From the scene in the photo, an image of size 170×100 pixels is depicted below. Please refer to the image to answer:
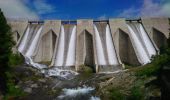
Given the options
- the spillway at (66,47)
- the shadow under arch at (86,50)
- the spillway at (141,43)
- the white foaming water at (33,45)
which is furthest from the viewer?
the white foaming water at (33,45)

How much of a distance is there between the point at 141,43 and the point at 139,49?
2.22 m

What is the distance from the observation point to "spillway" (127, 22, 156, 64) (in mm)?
60950

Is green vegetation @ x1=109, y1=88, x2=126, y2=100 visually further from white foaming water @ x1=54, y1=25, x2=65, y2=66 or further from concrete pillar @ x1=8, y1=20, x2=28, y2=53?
concrete pillar @ x1=8, y1=20, x2=28, y2=53

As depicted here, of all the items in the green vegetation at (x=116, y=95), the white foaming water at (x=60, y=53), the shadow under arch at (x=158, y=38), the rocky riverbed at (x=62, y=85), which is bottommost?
the green vegetation at (x=116, y=95)

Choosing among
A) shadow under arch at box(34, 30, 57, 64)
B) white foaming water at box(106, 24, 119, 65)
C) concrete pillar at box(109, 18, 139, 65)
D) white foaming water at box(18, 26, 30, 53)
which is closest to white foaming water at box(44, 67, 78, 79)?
shadow under arch at box(34, 30, 57, 64)

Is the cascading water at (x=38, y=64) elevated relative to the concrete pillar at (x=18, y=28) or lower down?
lower down

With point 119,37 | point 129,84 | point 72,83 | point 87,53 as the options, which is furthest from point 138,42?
point 129,84

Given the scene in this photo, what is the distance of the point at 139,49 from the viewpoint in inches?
2480

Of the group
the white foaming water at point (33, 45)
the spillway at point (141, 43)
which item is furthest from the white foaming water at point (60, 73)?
the spillway at point (141, 43)

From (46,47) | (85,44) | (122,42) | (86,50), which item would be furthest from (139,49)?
(46,47)

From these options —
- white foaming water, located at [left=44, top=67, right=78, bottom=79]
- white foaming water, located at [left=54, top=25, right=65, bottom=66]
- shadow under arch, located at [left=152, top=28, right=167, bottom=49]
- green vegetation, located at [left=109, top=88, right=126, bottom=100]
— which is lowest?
green vegetation, located at [left=109, top=88, right=126, bottom=100]

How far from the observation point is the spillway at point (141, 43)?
60950mm

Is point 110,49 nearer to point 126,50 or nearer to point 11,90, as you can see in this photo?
point 126,50

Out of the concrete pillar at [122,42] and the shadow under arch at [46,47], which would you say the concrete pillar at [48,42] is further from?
the concrete pillar at [122,42]
